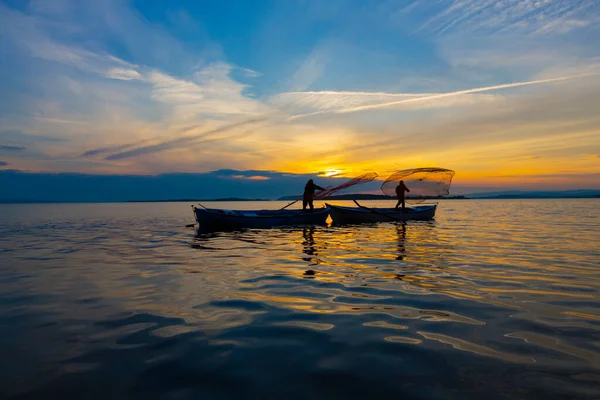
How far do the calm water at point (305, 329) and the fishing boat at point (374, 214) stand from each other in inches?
737

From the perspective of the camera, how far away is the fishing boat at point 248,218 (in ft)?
90.6

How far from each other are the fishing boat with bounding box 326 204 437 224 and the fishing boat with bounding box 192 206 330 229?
2.08 metres

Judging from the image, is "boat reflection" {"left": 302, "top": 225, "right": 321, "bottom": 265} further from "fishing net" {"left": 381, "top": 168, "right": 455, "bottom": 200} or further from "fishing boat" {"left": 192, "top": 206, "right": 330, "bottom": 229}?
"fishing net" {"left": 381, "top": 168, "right": 455, "bottom": 200}

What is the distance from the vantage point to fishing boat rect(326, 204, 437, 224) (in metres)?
31.6

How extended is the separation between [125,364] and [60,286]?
638 cm

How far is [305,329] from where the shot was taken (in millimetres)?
6258

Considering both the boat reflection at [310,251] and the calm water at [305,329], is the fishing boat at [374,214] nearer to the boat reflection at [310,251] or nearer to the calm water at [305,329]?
the boat reflection at [310,251]

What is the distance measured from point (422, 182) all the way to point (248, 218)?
1658 cm

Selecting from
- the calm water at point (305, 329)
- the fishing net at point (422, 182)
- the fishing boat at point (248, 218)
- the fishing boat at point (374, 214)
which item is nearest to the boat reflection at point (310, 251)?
the calm water at point (305, 329)

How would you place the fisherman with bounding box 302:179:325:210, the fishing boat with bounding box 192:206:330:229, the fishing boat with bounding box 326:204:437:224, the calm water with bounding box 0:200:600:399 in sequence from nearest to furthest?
the calm water with bounding box 0:200:600:399 < the fishing boat with bounding box 192:206:330:229 < the fisherman with bounding box 302:179:325:210 < the fishing boat with bounding box 326:204:437:224

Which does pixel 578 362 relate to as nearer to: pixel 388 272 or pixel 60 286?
pixel 388 272

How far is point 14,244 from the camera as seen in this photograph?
65.2ft

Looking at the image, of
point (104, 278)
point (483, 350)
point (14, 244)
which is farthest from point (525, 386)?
point (14, 244)

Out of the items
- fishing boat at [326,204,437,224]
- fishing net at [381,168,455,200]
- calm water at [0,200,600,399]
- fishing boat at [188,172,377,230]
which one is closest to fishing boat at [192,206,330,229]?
fishing boat at [188,172,377,230]
